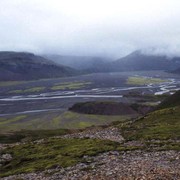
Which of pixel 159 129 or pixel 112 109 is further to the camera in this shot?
pixel 112 109

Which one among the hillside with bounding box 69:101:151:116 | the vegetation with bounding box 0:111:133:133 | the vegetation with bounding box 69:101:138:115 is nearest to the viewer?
the vegetation with bounding box 0:111:133:133

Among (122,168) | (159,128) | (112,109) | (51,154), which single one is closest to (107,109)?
(112,109)

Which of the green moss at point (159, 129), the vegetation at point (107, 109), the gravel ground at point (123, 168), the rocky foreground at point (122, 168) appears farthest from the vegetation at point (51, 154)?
the vegetation at point (107, 109)

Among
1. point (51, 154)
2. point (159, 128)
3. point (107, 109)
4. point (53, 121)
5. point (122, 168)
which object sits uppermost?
point (122, 168)

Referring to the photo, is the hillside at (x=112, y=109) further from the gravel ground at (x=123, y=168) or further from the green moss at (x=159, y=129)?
the gravel ground at (x=123, y=168)

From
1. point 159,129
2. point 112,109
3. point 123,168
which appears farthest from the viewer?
point 112,109

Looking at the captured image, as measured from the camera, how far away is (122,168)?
33.0m

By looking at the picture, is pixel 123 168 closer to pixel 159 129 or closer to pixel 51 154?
pixel 51 154

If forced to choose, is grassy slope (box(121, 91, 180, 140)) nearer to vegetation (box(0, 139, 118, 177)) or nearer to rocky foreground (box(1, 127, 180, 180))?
vegetation (box(0, 139, 118, 177))

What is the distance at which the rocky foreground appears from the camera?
97.2ft

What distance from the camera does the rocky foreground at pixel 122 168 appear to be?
29641 millimetres

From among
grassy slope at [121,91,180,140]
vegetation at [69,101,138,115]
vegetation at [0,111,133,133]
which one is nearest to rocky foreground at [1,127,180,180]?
grassy slope at [121,91,180,140]

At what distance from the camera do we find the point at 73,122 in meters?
165

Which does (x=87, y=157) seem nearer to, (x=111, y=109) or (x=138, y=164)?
(x=138, y=164)
